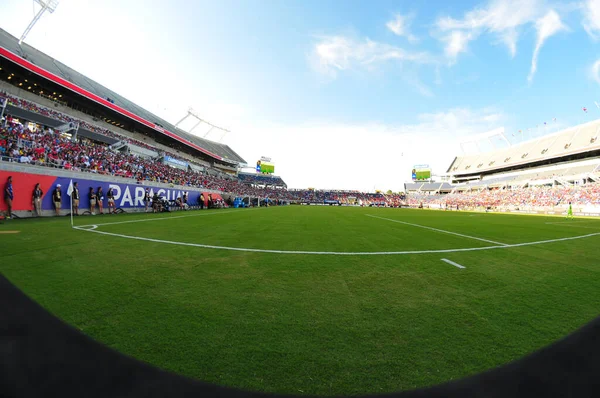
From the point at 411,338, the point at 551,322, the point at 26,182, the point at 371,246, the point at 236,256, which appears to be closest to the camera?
the point at 411,338

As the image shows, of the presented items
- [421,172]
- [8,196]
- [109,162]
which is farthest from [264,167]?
[8,196]

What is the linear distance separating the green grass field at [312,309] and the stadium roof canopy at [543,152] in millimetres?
74404

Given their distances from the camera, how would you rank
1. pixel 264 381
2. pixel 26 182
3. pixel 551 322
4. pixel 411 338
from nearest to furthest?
1. pixel 264 381
2. pixel 411 338
3. pixel 551 322
4. pixel 26 182

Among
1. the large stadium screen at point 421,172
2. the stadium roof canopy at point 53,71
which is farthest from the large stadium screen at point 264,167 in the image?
the large stadium screen at point 421,172

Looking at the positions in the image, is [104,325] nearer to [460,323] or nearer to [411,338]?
[411,338]

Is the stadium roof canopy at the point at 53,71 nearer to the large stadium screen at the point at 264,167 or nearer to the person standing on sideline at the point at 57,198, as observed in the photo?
the person standing on sideline at the point at 57,198

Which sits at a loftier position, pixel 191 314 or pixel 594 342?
pixel 594 342

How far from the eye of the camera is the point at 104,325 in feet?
7.63

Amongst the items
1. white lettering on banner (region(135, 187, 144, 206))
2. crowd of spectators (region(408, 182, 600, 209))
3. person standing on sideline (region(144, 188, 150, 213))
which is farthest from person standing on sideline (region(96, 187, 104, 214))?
crowd of spectators (region(408, 182, 600, 209))

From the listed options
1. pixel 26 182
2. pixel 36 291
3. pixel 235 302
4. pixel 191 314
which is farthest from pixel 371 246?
pixel 26 182

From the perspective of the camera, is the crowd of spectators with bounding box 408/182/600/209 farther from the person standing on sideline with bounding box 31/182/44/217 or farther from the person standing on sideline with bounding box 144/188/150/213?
the person standing on sideline with bounding box 31/182/44/217

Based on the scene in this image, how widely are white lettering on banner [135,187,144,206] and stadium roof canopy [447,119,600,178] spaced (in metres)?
79.6

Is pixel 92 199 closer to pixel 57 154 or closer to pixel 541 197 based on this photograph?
pixel 57 154

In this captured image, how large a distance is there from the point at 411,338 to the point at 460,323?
701 millimetres
